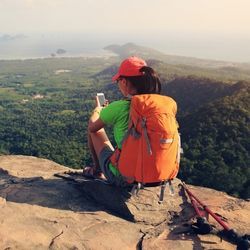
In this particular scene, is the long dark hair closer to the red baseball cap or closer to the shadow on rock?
the red baseball cap

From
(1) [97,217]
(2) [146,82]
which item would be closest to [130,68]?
(2) [146,82]

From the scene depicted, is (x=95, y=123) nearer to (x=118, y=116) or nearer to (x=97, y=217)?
(x=118, y=116)

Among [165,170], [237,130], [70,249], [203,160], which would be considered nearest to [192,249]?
[165,170]

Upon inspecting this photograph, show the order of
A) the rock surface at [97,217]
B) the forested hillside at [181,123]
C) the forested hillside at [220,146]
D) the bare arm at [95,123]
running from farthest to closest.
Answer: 1. the forested hillside at [181,123]
2. the forested hillside at [220,146]
3. the bare arm at [95,123]
4. the rock surface at [97,217]

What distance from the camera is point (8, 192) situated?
24.6ft

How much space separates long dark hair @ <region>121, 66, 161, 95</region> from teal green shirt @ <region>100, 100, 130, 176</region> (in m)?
0.32

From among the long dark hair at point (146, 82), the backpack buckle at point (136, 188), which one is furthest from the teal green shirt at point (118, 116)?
the backpack buckle at point (136, 188)

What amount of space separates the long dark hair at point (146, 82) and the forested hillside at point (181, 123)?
22.1 meters

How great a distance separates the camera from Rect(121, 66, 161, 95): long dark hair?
6.48 meters

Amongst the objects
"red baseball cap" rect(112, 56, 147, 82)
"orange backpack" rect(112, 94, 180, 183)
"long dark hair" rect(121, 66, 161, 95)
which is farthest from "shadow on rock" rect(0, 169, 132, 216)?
"red baseball cap" rect(112, 56, 147, 82)

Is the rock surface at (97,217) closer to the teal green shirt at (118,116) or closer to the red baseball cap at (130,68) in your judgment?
the teal green shirt at (118,116)

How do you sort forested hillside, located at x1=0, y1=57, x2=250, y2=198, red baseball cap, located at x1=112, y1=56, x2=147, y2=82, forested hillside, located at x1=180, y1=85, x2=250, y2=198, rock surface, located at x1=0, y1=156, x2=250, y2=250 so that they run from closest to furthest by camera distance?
rock surface, located at x1=0, y1=156, x2=250, y2=250 < red baseball cap, located at x1=112, y1=56, x2=147, y2=82 < forested hillside, located at x1=180, y1=85, x2=250, y2=198 < forested hillside, located at x1=0, y1=57, x2=250, y2=198

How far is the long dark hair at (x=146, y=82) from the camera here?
6.48 metres

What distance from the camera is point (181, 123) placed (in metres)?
44.8
